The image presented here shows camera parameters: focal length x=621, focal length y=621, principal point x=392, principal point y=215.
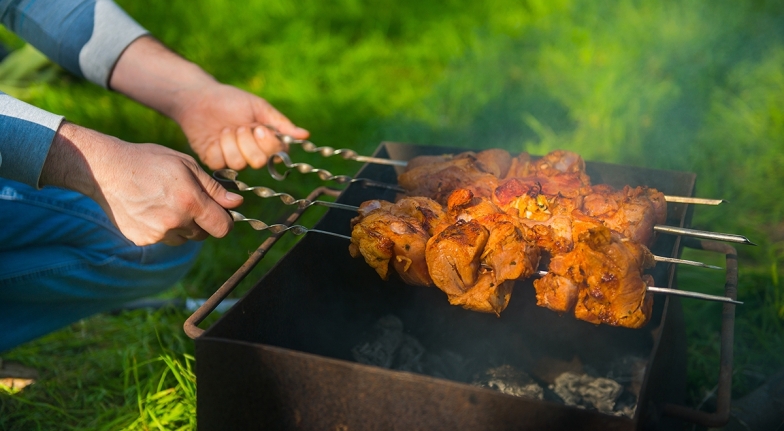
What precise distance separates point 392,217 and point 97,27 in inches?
75.9

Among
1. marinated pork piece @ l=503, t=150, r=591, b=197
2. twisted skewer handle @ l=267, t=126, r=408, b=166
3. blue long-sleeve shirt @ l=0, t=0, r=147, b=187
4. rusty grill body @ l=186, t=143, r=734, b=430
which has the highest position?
blue long-sleeve shirt @ l=0, t=0, r=147, b=187

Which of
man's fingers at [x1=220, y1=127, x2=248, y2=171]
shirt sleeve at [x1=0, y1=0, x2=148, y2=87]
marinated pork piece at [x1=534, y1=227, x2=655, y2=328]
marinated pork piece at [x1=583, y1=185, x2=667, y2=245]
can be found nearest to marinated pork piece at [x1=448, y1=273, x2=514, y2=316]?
marinated pork piece at [x1=534, y1=227, x2=655, y2=328]

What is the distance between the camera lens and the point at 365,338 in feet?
8.30

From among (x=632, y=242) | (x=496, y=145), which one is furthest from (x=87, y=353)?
(x=496, y=145)

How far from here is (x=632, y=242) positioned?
6.98ft

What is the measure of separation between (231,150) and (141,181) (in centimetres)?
94

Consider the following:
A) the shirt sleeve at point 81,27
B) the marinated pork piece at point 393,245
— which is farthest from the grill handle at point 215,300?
the shirt sleeve at point 81,27

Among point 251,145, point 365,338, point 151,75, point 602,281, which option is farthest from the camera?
point 151,75

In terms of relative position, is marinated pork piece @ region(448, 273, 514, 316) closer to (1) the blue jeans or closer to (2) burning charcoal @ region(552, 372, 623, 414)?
(2) burning charcoal @ region(552, 372, 623, 414)

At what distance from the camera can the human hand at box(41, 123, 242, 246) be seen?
83.0 inches

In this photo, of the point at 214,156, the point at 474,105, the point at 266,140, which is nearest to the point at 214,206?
the point at 266,140

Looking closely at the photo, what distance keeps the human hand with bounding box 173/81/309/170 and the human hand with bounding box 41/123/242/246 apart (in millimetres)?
802

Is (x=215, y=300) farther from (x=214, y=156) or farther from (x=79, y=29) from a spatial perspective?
(x=79, y=29)

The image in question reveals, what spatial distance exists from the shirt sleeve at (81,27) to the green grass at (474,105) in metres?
1.41
